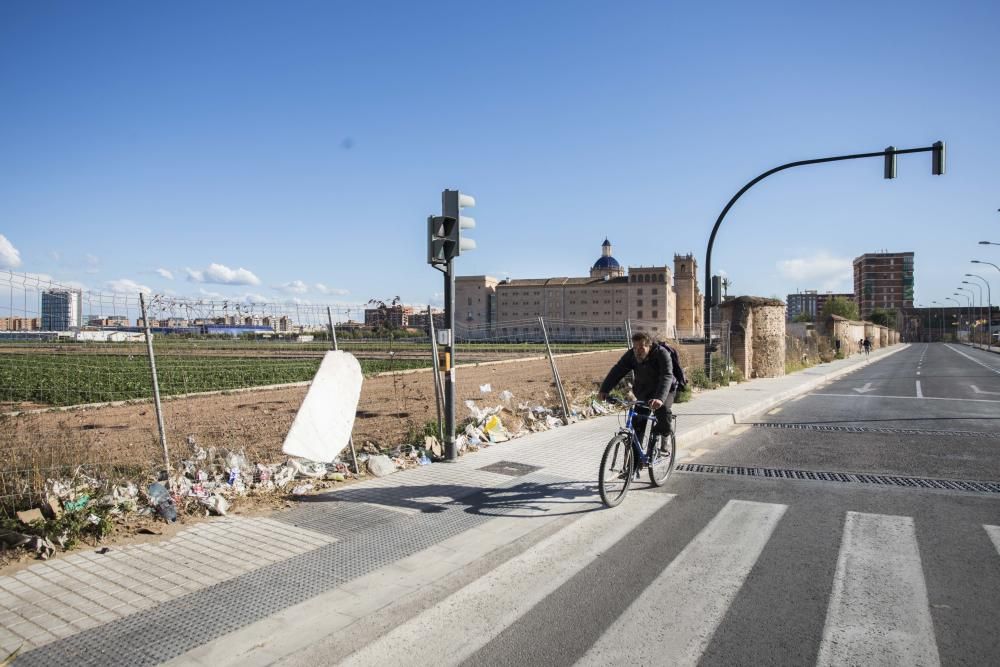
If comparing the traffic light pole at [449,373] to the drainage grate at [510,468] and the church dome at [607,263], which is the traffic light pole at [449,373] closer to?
the drainage grate at [510,468]

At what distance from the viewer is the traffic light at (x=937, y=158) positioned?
14570mm

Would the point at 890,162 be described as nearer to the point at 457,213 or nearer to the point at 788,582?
the point at 457,213

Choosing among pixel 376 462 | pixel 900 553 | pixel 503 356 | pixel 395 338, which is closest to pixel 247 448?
pixel 376 462

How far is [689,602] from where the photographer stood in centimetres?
406

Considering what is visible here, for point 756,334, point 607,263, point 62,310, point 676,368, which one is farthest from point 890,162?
point 607,263

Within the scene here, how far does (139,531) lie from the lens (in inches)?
208

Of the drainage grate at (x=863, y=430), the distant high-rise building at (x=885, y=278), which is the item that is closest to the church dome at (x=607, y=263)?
the distant high-rise building at (x=885, y=278)

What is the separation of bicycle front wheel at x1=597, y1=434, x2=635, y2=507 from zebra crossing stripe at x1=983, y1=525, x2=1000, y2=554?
2987 mm

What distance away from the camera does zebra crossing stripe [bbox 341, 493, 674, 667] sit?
348 centimetres

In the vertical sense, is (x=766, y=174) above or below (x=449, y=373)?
above

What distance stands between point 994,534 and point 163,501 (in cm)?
713

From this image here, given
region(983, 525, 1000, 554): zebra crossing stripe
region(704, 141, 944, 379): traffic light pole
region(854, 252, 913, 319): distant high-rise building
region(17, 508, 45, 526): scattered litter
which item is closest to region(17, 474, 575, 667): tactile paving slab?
region(17, 508, 45, 526): scattered litter

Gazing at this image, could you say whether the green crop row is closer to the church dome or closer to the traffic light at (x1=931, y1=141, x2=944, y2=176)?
the traffic light at (x1=931, y1=141, x2=944, y2=176)

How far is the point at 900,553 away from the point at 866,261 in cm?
20159
